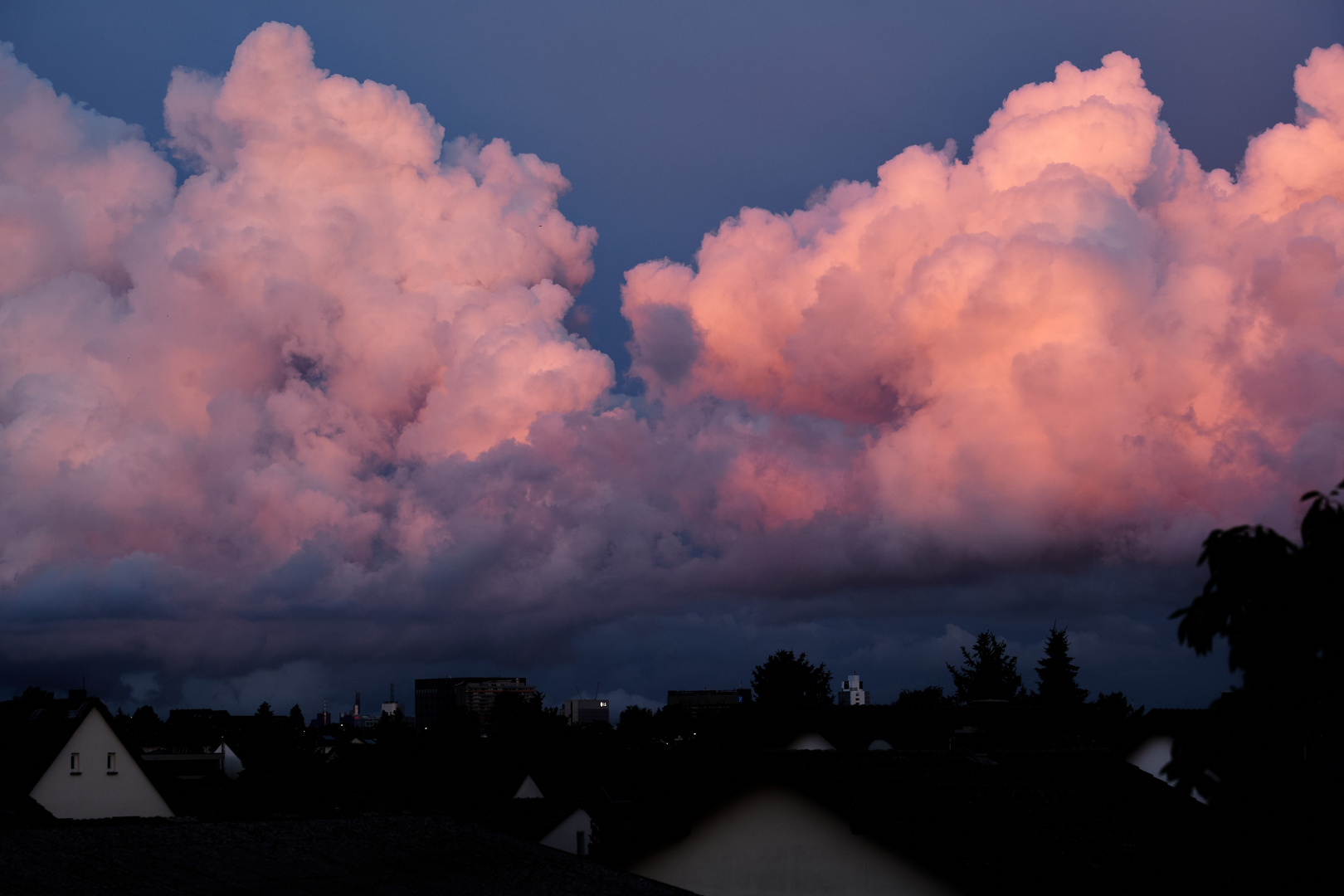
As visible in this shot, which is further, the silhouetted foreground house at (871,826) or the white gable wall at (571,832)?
the white gable wall at (571,832)

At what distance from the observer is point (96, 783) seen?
64.2 meters

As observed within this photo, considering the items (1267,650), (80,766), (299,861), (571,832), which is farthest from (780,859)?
(80,766)

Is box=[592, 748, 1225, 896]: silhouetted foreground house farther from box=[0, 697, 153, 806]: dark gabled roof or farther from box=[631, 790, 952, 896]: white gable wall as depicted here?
box=[0, 697, 153, 806]: dark gabled roof

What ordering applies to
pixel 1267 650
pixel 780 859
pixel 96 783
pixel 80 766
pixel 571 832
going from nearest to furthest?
pixel 1267 650 < pixel 780 859 < pixel 571 832 < pixel 80 766 < pixel 96 783

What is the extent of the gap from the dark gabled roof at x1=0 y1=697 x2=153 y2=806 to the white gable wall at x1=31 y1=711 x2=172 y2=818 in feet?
1.27

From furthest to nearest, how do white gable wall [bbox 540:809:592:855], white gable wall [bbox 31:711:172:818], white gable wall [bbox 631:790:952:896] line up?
white gable wall [bbox 31:711:172:818], white gable wall [bbox 540:809:592:855], white gable wall [bbox 631:790:952:896]

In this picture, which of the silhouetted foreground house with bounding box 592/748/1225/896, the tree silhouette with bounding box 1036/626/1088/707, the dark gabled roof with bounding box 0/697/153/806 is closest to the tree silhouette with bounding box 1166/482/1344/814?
the silhouetted foreground house with bounding box 592/748/1225/896

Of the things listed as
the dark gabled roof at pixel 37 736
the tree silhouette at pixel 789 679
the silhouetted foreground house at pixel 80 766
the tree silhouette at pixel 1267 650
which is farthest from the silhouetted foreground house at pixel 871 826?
the tree silhouette at pixel 789 679

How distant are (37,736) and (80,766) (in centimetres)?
314

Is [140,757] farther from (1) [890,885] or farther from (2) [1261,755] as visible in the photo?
(2) [1261,755]

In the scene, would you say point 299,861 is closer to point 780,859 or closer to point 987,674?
point 780,859

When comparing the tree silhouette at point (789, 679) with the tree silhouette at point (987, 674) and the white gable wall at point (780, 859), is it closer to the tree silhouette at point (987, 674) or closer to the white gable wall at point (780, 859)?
the tree silhouette at point (987, 674)

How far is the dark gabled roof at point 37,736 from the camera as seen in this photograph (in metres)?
59.5

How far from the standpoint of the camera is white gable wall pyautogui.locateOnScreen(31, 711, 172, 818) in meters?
62.2
